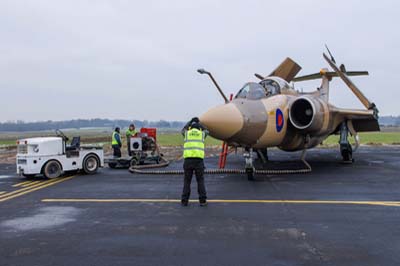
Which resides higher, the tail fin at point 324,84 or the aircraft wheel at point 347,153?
the tail fin at point 324,84

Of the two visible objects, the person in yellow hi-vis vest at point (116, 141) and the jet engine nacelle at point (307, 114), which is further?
the person in yellow hi-vis vest at point (116, 141)

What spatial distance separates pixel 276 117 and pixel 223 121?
2.36 metres

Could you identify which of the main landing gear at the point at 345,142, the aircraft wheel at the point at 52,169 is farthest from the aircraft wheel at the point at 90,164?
the main landing gear at the point at 345,142

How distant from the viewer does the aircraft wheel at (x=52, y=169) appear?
1224cm

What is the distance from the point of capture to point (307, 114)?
42.9ft

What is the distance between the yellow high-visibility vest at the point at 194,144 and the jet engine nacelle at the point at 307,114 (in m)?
4.85

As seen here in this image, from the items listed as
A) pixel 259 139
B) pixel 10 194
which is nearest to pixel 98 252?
pixel 10 194

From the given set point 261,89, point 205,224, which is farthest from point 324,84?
point 205,224

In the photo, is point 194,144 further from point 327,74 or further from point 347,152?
point 327,74

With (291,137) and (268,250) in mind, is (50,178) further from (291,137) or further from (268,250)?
(268,250)

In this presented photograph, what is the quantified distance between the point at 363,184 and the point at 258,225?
5.66 m

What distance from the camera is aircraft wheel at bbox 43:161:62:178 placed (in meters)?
12.2

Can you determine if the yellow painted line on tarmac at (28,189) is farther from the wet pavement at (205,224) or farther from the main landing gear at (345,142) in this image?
the main landing gear at (345,142)

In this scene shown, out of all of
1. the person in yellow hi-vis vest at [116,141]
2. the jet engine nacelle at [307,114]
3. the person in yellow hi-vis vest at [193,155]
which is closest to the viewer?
the person in yellow hi-vis vest at [193,155]
